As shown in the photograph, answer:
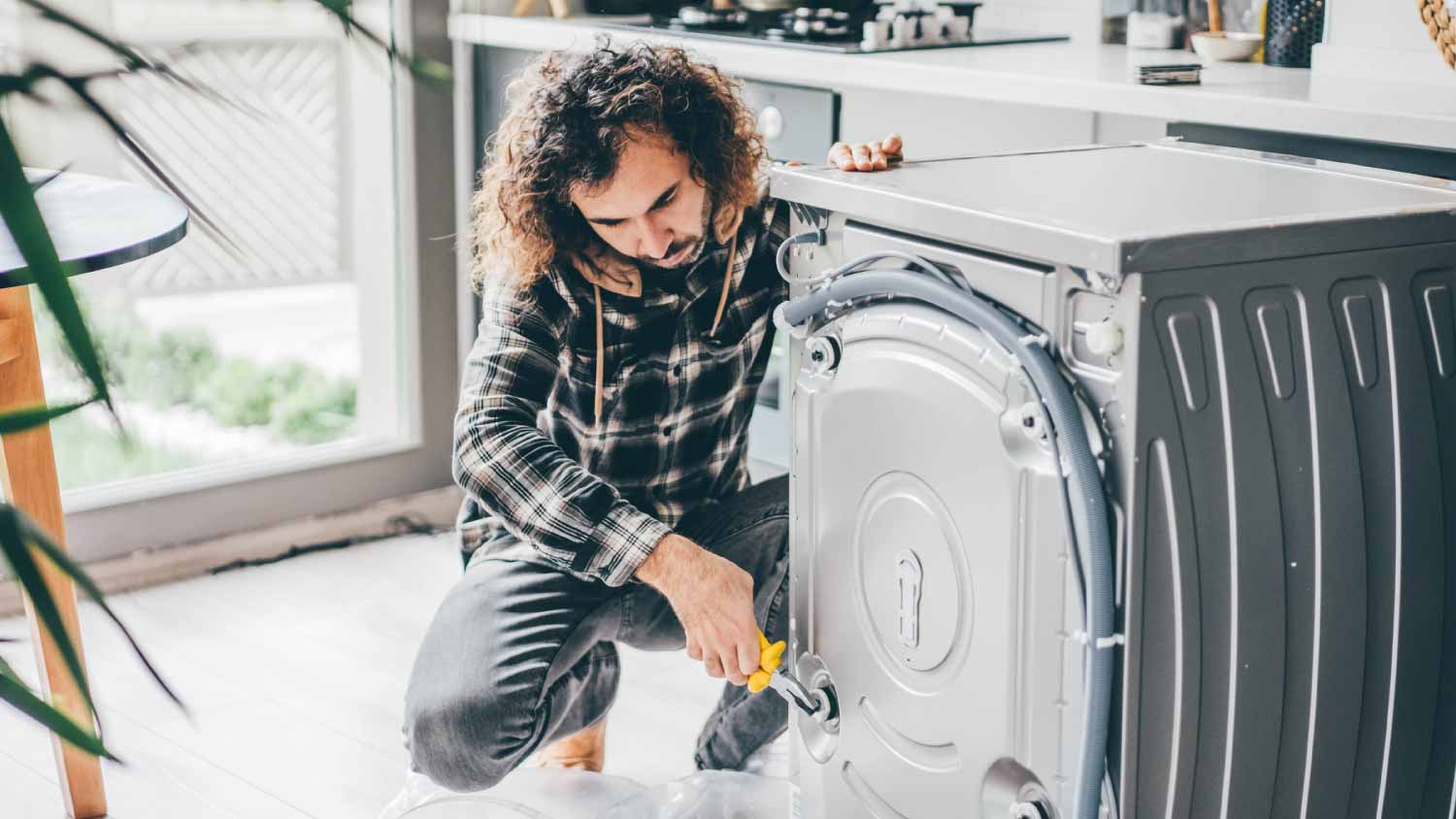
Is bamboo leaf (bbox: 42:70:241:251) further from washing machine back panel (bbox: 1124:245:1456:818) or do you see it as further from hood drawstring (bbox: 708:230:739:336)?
hood drawstring (bbox: 708:230:739:336)

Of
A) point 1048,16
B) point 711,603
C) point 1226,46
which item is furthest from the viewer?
point 1048,16

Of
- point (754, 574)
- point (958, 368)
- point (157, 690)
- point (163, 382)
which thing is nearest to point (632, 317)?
point (754, 574)

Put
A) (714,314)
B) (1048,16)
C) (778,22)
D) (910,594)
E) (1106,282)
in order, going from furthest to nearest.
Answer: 1. (1048,16)
2. (778,22)
3. (714,314)
4. (910,594)
5. (1106,282)

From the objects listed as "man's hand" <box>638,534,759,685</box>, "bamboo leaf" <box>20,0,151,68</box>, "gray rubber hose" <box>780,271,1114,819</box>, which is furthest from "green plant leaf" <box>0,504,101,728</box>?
"man's hand" <box>638,534,759,685</box>

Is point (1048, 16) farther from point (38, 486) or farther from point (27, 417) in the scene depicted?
point (27, 417)

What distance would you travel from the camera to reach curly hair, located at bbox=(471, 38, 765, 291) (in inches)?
57.4

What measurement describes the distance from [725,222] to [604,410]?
248 millimetres

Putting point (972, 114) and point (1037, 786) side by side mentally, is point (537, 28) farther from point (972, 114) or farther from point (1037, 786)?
point (1037, 786)

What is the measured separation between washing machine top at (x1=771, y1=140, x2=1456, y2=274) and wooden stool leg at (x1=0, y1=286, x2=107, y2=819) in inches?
32.5

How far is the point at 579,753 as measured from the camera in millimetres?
1761

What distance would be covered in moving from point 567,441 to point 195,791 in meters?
0.63

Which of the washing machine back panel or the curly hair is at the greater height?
the curly hair

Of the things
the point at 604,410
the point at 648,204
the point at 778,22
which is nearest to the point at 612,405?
the point at 604,410

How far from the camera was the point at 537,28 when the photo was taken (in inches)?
92.9
